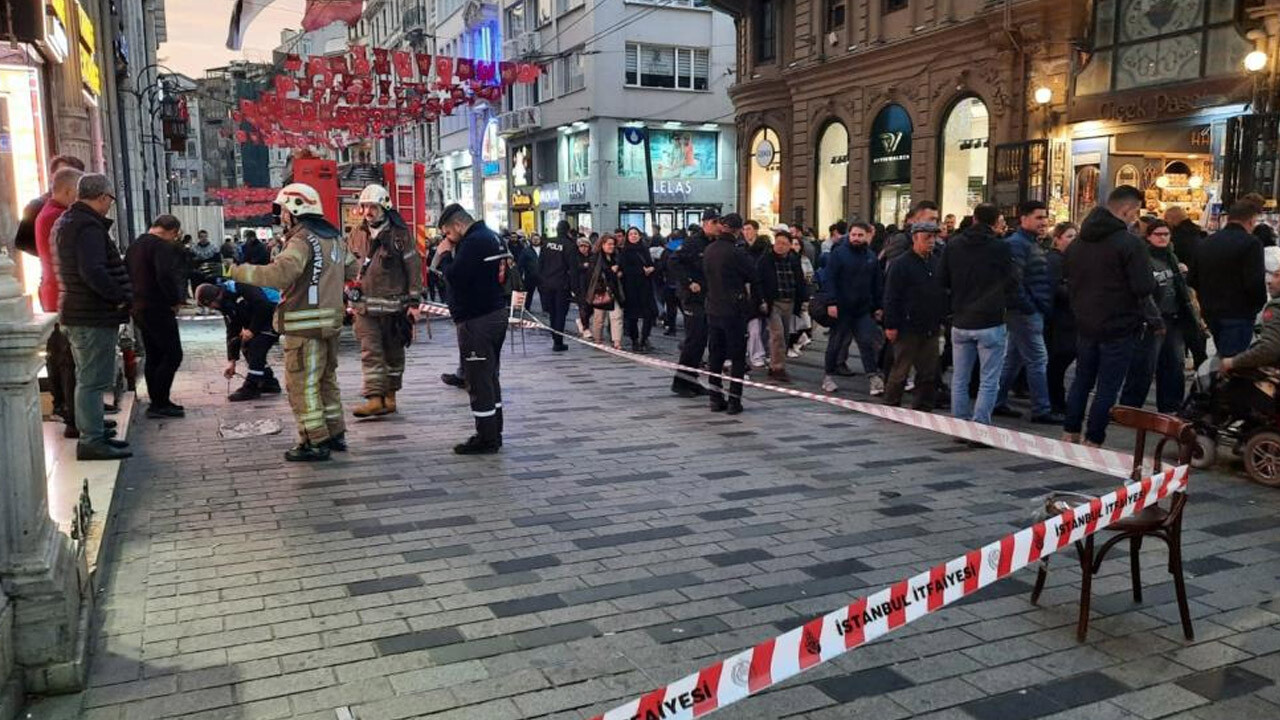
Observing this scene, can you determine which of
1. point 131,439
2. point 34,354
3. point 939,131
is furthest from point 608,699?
A: point 939,131

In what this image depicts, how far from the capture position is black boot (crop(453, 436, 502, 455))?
7.46 meters

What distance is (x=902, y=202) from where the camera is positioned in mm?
22703

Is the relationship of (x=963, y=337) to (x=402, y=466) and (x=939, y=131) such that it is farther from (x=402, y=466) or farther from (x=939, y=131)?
(x=939, y=131)

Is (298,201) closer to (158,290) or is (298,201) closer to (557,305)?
(158,290)

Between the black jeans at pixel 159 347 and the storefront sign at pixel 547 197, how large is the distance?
109ft

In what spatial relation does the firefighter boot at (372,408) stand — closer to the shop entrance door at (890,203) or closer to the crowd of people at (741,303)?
the crowd of people at (741,303)

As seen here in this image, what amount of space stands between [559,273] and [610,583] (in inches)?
412

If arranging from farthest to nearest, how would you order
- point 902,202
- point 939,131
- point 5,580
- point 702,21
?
point 702,21 → point 902,202 → point 939,131 → point 5,580

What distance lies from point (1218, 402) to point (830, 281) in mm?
4491

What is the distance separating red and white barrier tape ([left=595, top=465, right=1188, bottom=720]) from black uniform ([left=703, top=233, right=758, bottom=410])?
5.29 metres

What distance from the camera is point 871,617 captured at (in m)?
3.02

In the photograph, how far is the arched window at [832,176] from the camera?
976 inches

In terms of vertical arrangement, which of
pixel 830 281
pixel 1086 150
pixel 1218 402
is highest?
pixel 1086 150

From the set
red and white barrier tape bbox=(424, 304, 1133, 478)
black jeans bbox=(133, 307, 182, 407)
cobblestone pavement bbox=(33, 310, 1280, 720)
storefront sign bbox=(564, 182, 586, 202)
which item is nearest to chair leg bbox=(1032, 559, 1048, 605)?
cobblestone pavement bbox=(33, 310, 1280, 720)
